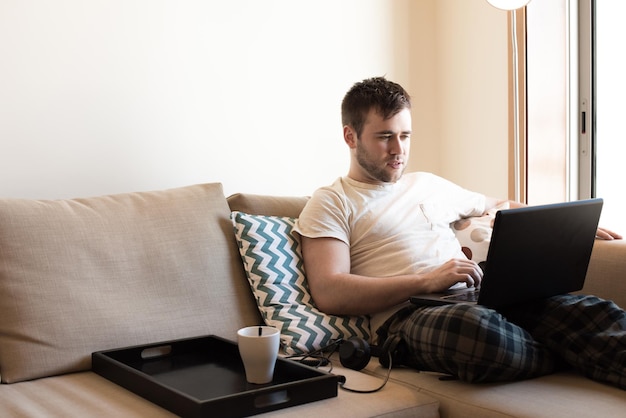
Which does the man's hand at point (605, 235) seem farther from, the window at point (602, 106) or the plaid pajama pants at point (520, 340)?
the window at point (602, 106)

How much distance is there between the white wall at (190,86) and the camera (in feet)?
7.22

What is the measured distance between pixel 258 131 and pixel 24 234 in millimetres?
1085

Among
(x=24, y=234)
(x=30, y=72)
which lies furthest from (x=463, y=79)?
(x=24, y=234)

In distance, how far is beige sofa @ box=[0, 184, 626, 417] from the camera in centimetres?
156

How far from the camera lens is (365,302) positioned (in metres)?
2.04

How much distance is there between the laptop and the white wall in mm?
996

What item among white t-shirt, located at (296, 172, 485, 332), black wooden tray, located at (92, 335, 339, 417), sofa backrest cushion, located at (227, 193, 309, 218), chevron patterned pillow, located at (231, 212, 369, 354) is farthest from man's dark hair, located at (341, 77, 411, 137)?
black wooden tray, located at (92, 335, 339, 417)

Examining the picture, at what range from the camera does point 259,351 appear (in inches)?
60.6

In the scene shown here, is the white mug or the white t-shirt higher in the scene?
the white t-shirt

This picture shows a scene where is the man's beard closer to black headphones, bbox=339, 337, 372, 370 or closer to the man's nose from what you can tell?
the man's nose

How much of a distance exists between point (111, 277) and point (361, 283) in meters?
0.65

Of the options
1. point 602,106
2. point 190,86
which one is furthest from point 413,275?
point 602,106

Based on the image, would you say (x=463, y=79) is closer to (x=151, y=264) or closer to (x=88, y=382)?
(x=151, y=264)

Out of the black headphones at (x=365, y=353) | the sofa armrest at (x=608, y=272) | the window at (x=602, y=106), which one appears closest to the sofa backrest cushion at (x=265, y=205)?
the black headphones at (x=365, y=353)
